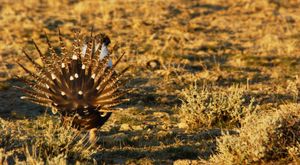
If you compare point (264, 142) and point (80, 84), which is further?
point (80, 84)

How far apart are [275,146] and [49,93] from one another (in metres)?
3.43

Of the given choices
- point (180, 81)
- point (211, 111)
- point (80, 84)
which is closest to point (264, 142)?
point (211, 111)

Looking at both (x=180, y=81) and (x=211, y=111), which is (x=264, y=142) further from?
(x=180, y=81)

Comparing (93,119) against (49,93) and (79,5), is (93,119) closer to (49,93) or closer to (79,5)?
(49,93)

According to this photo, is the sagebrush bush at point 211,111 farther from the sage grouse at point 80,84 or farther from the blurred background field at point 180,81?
the sage grouse at point 80,84

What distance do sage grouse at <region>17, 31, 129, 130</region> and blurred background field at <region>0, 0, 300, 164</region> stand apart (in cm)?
44

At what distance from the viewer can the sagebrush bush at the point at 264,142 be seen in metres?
7.03

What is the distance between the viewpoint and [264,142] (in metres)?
7.11

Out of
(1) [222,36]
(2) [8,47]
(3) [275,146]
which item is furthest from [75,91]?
(1) [222,36]

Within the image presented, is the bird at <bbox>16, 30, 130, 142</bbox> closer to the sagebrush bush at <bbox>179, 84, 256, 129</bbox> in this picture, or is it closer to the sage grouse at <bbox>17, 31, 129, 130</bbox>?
the sage grouse at <bbox>17, 31, 129, 130</bbox>

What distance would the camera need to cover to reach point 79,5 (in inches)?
887

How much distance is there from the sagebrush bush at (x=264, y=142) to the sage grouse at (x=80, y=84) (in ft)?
5.85

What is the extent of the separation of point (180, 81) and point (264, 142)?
20.0 feet

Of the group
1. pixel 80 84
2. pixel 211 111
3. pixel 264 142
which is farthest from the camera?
pixel 211 111
